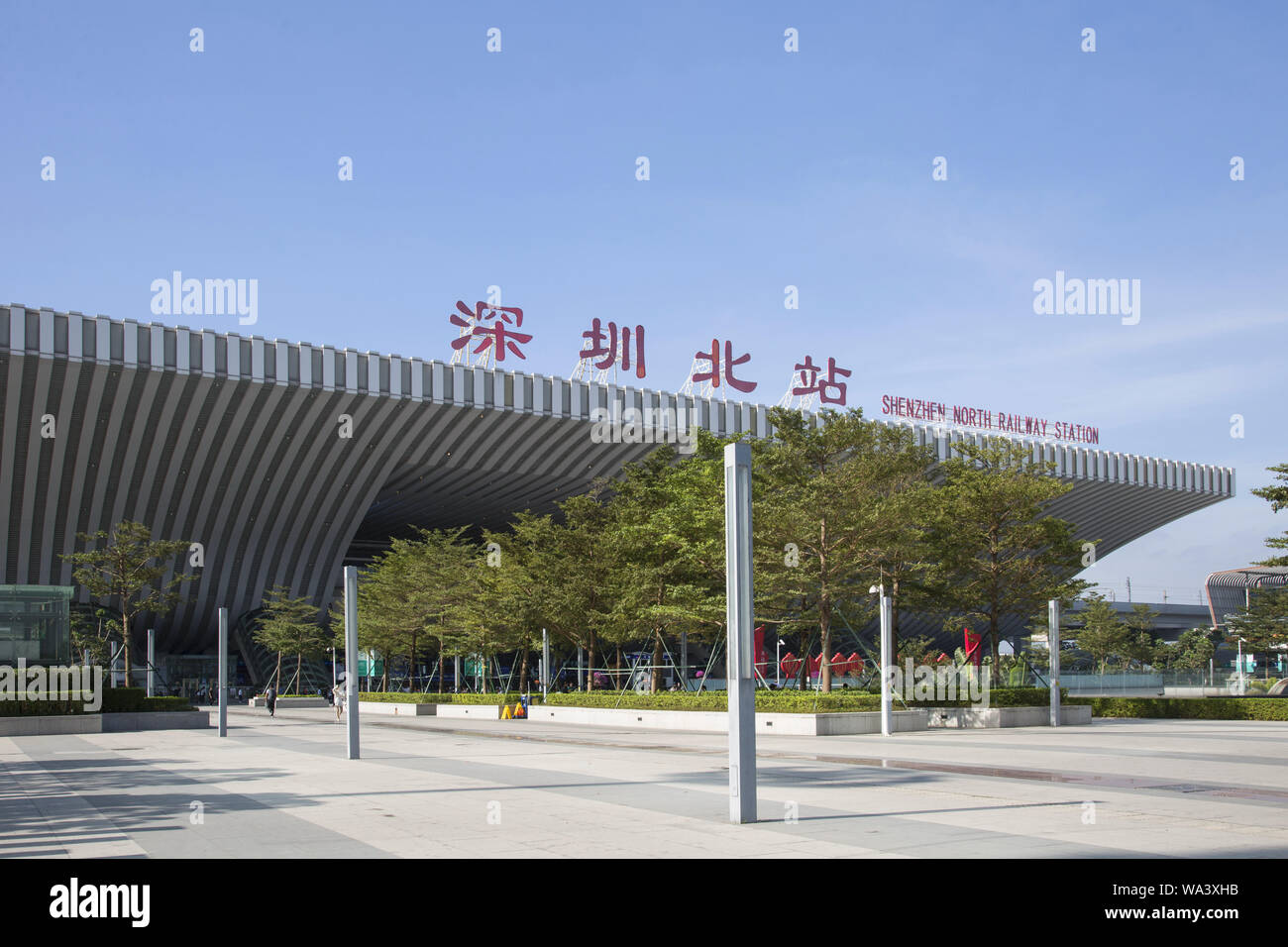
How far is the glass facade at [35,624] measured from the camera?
27.5 meters

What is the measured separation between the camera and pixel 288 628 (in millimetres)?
53125

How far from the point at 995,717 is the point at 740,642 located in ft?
63.9

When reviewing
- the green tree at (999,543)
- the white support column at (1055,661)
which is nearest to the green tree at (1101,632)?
the green tree at (999,543)

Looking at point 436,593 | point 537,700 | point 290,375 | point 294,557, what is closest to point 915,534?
point 537,700

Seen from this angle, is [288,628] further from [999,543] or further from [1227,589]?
[1227,589]

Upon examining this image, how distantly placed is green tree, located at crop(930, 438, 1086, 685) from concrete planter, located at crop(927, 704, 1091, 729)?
2260mm

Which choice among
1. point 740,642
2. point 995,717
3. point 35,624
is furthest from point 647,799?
point 35,624

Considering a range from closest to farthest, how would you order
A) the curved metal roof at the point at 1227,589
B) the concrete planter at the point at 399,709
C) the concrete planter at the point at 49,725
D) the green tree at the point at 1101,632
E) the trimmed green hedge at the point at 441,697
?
1. the concrete planter at the point at 49,725
2. the trimmed green hedge at the point at 441,697
3. the concrete planter at the point at 399,709
4. the green tree at the point at 1101,632
5. the curved metal roof at the point at 1227,589

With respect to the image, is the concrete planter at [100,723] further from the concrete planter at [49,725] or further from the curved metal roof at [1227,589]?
the curved metal roof at [1227,589]

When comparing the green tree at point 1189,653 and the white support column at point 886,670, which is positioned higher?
the white support column at point 886,670

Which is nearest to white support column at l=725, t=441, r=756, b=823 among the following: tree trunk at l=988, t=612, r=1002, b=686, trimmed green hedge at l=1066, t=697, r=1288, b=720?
trimmed green hedge at l=1066, t=697, r=1288, b=720

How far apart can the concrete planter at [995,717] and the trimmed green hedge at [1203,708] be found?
1113mm

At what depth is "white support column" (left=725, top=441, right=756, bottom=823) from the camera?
9.66m

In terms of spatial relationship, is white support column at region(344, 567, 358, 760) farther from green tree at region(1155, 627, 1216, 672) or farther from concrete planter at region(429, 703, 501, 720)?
green tree at region(1155, 627, 1216, 672)
